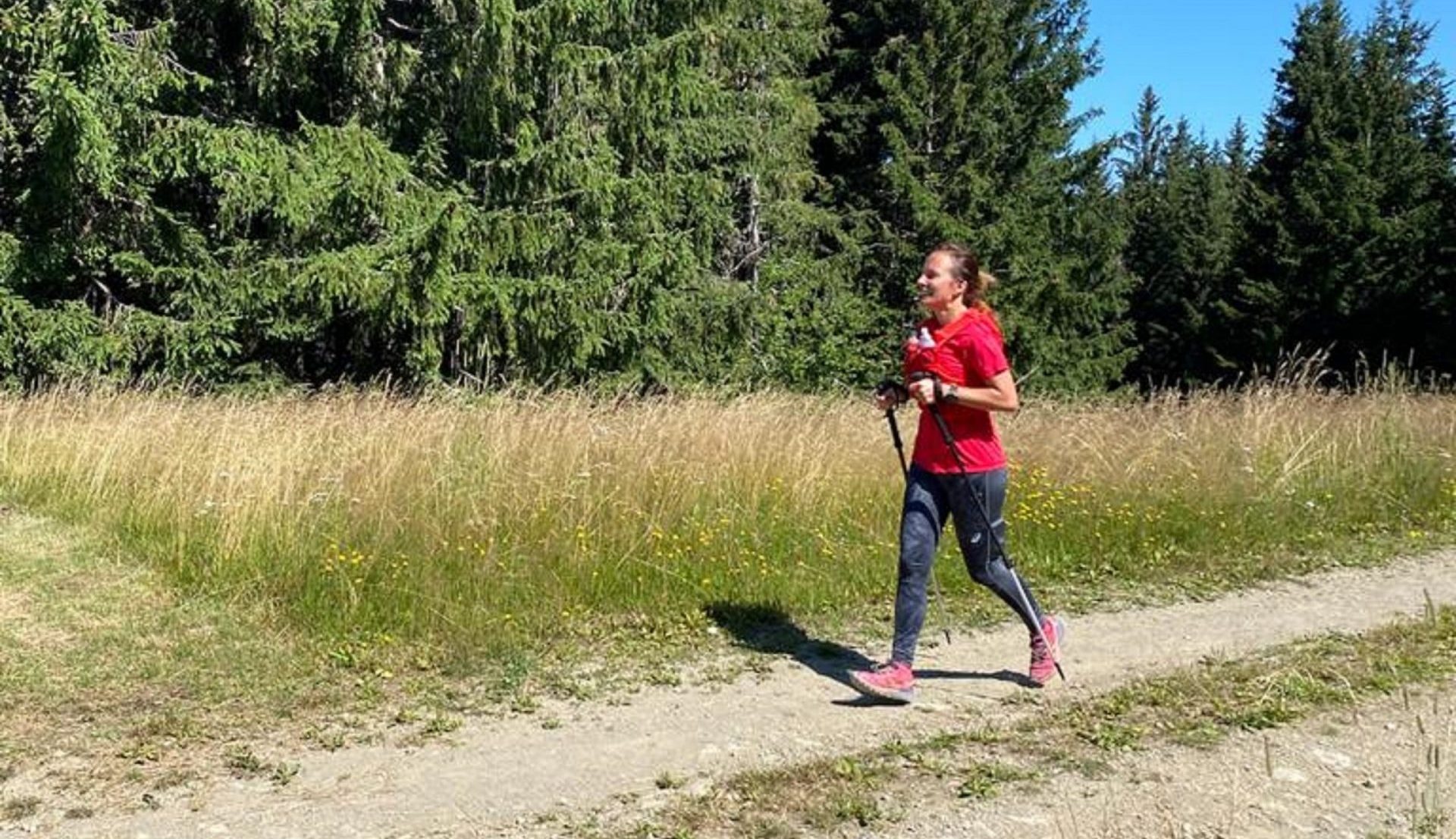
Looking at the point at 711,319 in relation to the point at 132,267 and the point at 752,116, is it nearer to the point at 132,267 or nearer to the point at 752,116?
the point at 752,116

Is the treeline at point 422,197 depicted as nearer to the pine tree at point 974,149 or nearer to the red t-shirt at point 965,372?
the pine tree at point 974,149

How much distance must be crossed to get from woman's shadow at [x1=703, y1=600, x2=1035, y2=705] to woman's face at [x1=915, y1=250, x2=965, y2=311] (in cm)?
165

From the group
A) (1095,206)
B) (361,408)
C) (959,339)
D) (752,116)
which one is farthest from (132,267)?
(1095,206)

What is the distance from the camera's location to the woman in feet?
14.8

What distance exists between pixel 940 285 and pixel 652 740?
7.03 feet

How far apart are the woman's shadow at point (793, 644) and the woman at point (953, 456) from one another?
0.56 feet

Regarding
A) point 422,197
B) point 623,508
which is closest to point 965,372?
point 623,508

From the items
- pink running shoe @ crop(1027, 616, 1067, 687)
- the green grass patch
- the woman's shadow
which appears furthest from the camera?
the green grass patch

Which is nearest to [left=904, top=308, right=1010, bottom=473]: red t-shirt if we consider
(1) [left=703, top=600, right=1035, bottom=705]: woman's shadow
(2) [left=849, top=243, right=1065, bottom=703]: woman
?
(2) [left=849, top=243, right=1065, bottom=703]: woman

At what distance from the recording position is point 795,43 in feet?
70.0

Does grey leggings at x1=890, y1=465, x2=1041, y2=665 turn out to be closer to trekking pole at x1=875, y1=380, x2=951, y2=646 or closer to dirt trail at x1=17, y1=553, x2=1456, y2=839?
trekking pole at x1=875, y1=380, x2=951, y2=646

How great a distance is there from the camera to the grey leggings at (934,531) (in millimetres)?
4613

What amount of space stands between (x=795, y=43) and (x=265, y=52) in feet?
34.3

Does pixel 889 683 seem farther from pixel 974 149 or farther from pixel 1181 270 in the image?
pixel 1181 270
